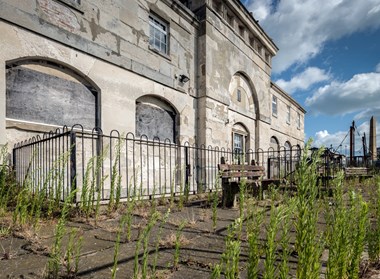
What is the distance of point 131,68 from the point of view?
758cm

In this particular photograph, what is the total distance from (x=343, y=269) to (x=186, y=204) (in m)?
4.30

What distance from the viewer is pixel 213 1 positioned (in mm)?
11055

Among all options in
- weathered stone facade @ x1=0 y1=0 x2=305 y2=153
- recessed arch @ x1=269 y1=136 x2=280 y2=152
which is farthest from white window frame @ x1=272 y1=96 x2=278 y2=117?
→ weathered stone facade @ x1=0 y1=0 x2=305 y2=153

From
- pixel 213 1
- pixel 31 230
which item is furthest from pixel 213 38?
pixel 31 230

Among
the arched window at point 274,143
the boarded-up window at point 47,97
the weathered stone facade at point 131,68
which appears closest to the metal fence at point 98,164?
the boarded-up window at point 47,97

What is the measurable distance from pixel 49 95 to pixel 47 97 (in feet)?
0.22

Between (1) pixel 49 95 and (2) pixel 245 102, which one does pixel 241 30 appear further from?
(1) pixel 49 95

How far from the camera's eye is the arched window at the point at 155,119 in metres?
8.05

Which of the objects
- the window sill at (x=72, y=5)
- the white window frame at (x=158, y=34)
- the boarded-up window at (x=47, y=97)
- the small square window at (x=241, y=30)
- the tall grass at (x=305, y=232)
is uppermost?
the small square window at (x=241, y=30)

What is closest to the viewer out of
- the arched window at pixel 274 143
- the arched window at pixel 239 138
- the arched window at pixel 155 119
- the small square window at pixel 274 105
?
the arched window at pixel 155 119

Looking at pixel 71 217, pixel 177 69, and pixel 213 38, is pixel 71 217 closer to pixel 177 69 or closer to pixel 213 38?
pixel 177 69

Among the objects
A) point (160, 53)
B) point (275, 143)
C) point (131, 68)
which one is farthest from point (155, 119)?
point (275, 143)

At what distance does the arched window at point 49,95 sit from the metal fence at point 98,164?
1.21 feet

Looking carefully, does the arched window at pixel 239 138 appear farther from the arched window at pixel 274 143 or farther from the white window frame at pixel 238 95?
the arched window at pixel 274 143
